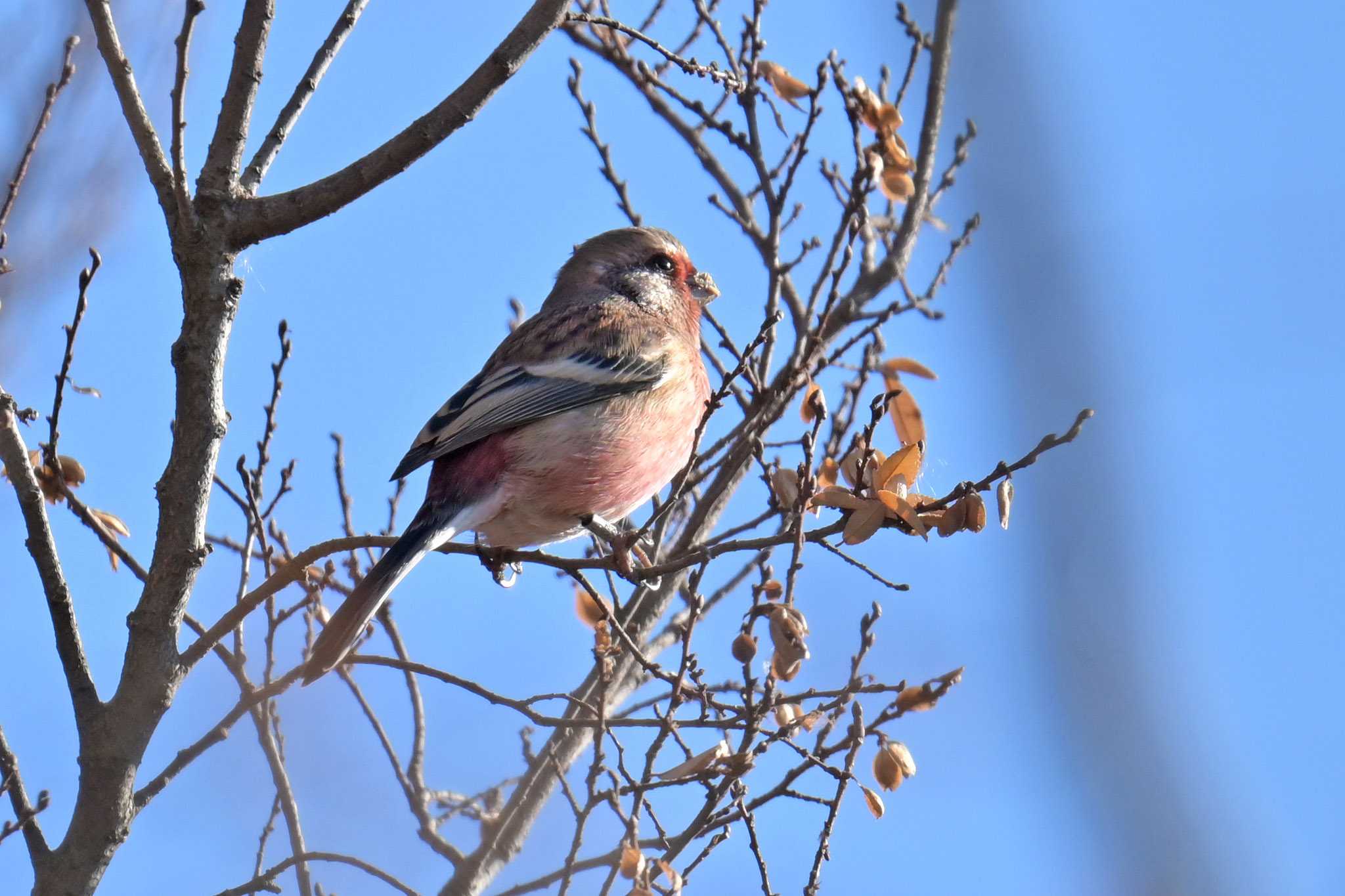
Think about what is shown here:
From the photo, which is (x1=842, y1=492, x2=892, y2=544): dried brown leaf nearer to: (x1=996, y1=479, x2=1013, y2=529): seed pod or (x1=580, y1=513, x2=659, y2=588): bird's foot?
(x1=996, y1=479, x2=1013, y2=529): seed pod

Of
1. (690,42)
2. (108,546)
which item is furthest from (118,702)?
(690,42)

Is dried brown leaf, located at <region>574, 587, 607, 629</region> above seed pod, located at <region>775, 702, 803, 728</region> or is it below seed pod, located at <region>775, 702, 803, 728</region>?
above

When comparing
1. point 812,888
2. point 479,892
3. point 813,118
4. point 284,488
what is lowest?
point 812,888

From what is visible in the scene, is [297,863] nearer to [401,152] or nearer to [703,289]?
[401,152]

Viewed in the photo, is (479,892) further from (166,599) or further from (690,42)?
(690,42)

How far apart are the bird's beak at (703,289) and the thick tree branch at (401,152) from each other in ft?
8.93

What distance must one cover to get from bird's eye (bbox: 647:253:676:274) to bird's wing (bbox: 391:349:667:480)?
89 cm

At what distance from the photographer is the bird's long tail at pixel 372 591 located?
3942mm

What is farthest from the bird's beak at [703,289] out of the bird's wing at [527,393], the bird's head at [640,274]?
the bird's wing at [527,393]

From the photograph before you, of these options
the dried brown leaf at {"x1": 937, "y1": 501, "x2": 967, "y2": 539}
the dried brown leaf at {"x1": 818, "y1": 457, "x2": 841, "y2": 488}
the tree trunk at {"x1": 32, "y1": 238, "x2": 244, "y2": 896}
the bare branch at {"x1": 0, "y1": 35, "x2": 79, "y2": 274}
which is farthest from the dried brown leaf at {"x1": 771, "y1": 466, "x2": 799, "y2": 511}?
the bare branch at {"x1": 0, "y1": 35, "x2": 79, "y2": 274}

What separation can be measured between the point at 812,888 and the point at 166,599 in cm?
174

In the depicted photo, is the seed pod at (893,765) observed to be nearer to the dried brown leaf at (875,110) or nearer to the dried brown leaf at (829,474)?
the dried brown leaf at (829,474)

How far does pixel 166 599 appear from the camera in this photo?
129 inches

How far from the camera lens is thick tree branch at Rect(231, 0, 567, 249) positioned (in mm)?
3430
